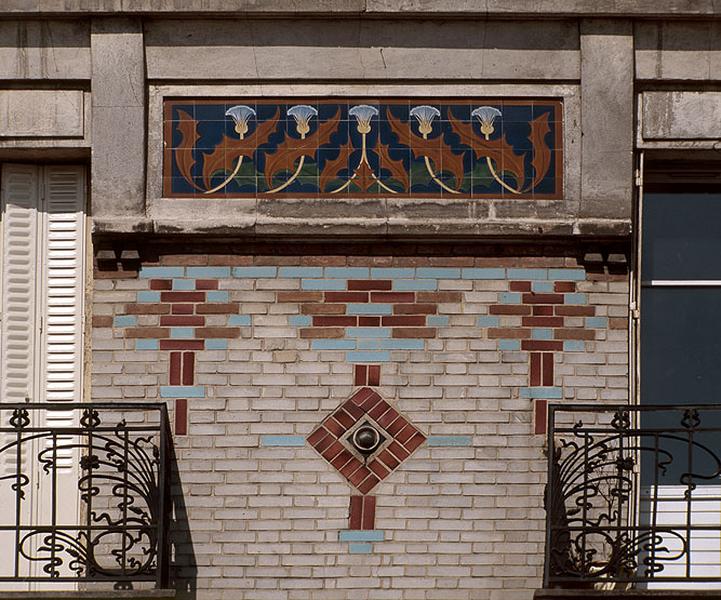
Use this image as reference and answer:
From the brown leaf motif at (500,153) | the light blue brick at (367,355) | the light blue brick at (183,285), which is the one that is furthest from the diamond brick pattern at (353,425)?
the brown leaf motif at (500,153)

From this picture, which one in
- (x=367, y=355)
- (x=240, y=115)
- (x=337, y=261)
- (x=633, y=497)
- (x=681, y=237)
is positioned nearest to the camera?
(x=633, y=497)

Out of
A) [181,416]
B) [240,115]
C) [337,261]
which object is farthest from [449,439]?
[240,115]

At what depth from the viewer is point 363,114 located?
9.72m

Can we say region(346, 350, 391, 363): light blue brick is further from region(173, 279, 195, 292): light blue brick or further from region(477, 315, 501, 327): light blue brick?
region(173, 279, 195, 292): light blue brick

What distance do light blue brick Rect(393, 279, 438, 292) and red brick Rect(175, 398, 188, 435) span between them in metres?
1.37

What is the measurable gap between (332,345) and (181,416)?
37.1 inches

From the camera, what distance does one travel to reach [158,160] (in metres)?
9.66

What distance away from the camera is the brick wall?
931cm

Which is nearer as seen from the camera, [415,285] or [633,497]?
[633,497]

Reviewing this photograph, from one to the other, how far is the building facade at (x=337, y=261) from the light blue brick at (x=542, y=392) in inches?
0.5

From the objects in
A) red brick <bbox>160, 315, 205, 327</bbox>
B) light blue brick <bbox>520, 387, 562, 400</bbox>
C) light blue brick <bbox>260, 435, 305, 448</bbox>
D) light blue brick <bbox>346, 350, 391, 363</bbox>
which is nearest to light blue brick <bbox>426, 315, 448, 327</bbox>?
light blue brick <bbox>346, 350, 391, 363</bbox>

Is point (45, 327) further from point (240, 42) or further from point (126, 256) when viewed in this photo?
point (240, 42)

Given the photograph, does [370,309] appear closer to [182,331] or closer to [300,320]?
[300,320]

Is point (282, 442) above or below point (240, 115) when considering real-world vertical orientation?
below
